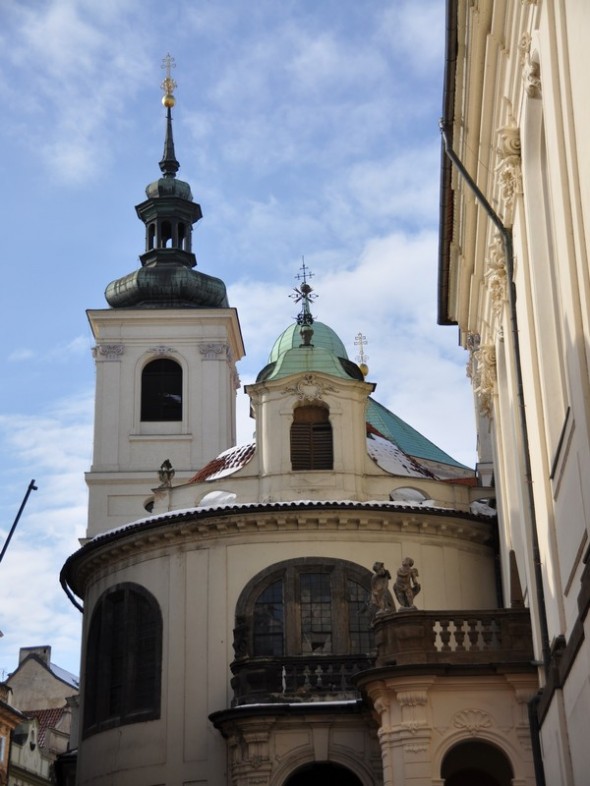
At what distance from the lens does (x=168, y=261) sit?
57.3 m

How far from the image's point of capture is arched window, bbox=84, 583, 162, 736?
2970cm

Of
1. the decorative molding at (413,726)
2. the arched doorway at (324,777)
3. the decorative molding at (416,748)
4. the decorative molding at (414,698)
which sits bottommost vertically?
the decorative molding at (416,748)

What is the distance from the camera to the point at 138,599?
1208 inches

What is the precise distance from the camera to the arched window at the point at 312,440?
3182cm

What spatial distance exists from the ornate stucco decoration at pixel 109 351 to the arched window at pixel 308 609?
81.0 feet

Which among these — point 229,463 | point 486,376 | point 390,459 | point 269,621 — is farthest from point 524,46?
point 229,463

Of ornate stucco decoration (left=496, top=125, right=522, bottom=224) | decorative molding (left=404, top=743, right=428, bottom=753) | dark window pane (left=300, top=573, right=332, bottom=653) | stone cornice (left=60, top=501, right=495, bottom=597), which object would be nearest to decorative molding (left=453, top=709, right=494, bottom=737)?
decorative molding (left=404, top=743, right=428, bottom=753)

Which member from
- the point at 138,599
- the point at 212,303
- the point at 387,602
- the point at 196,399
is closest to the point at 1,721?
the point at 196,399

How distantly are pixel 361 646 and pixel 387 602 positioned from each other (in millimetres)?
5714

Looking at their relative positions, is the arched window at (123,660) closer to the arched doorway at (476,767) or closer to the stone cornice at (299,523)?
the stone cornice at (299,523)

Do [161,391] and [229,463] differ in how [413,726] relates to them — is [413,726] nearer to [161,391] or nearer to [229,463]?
[229,463]

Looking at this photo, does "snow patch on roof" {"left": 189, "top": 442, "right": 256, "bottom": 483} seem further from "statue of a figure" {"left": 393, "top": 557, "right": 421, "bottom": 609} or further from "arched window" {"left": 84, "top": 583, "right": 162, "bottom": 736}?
"statue of a figure" {"left": 393, "top": 557, "right": 421, "bottom": 609}

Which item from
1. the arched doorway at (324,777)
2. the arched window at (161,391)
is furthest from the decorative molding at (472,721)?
the arched window at (161,391)

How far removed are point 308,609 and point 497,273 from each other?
1272 centimetres
